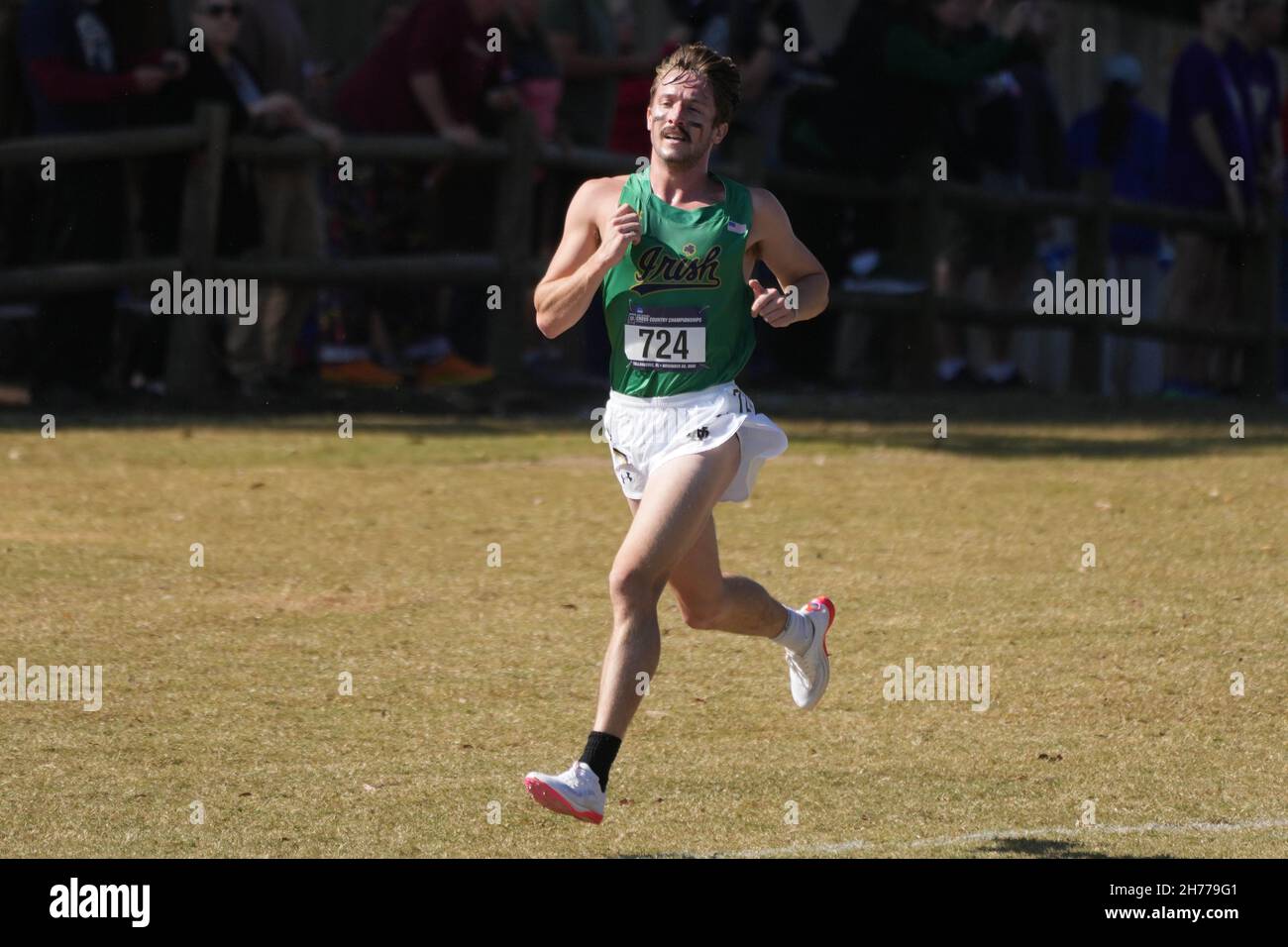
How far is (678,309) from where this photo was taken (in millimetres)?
7098

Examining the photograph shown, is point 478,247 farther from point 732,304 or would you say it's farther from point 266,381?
point 732,304

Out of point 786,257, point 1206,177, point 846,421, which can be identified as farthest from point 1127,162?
point 786,257

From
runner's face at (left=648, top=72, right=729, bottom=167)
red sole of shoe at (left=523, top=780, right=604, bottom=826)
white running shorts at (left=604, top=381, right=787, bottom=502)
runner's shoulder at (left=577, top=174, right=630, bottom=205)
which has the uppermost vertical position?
runner's face at (left=648, top=72, right=729, bottom=167)

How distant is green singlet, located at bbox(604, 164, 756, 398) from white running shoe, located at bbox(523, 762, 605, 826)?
4.07 feet

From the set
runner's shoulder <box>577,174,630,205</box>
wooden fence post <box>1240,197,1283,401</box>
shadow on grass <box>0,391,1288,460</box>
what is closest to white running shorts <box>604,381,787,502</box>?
runner's shoulder <box>577,174,630,205</box>

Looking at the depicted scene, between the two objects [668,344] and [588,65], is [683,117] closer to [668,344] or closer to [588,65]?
[668,344]

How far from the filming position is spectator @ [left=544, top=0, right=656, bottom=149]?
16.8m

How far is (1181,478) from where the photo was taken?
45.0 feet

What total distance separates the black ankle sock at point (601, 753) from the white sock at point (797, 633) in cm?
143

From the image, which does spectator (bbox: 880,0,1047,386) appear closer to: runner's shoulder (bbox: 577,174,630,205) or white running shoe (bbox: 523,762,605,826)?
runner's shoulder (bbox: 577,174,630,205)

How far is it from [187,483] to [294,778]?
572cm

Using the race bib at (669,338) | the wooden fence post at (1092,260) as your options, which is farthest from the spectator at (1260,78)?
the race bib at (669,338)

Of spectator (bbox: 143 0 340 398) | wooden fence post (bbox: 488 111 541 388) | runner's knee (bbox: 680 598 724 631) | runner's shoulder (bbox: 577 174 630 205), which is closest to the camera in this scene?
runner's shoulder (bbox: 577 174 630 205)

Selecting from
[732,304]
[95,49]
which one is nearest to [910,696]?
[732,304]
